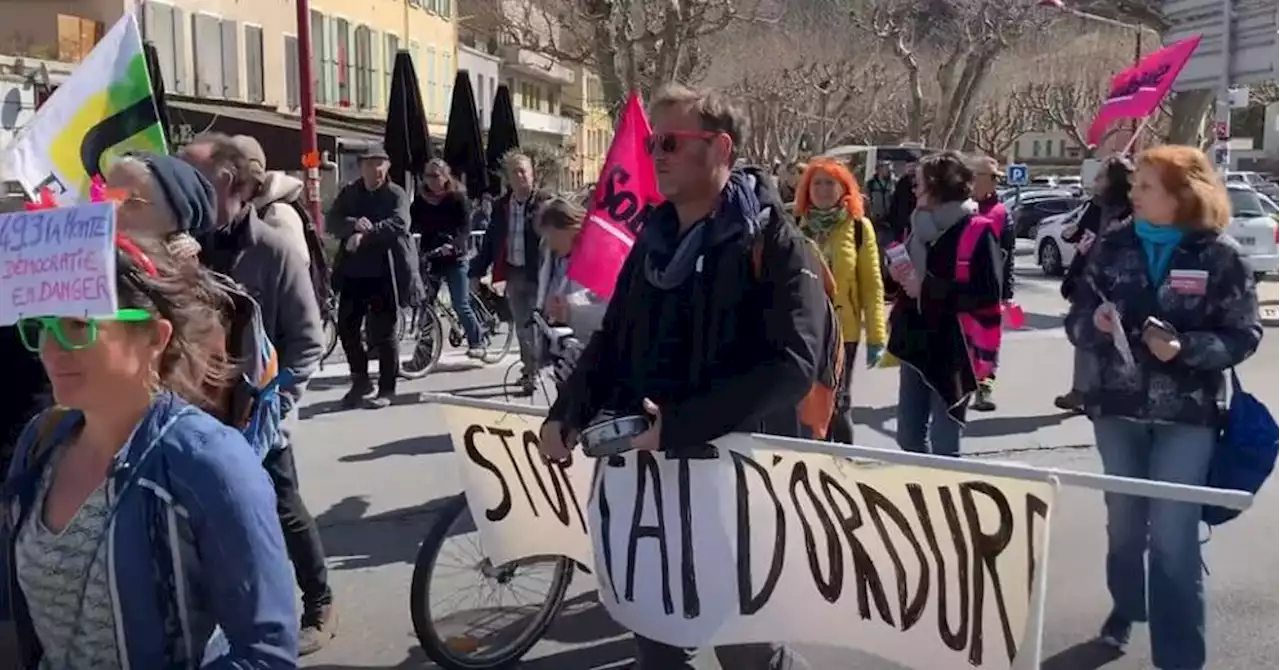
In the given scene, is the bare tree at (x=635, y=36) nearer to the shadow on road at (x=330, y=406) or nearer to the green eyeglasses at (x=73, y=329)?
the shadow on road at (x=330, y=406)

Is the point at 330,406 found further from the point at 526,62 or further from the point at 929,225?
the point at 526,62

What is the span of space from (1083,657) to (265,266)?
3.04m

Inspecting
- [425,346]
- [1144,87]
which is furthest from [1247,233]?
[425,346]

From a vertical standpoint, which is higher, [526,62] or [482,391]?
[526,62]

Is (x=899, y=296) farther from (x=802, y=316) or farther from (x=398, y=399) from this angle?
(x=398, y=399)

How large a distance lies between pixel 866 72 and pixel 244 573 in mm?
40951

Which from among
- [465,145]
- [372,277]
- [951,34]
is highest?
[951,34]

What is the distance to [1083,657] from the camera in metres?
4.65

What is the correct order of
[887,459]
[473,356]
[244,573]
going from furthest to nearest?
[473,356], [887,459], [244,573]

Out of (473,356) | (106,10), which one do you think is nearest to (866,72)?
(106,10)

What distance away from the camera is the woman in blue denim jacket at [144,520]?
6.44ft

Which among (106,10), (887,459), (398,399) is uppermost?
(106,10)

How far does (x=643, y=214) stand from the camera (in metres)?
4.80

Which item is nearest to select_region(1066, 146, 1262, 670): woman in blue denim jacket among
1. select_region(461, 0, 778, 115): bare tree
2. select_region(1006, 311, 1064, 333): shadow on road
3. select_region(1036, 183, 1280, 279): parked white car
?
select_region(1006, 311, 1064, 333): shadow on road
